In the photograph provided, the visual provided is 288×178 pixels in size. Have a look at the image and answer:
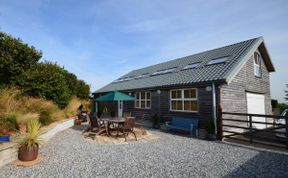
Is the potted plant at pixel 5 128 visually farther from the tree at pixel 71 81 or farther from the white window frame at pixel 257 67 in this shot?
the tree at pixel 71 81

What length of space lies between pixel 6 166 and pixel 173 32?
1148 centimetres

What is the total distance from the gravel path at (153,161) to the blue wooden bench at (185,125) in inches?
81.4

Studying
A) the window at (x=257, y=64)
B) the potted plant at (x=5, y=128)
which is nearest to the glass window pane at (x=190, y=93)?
the window at (x=257, y=64)

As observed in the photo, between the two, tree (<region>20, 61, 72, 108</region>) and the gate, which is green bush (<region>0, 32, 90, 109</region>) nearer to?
tree (<region>20, 61, 72, 108</region>)

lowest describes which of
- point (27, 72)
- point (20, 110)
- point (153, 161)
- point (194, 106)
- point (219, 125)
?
point (153, 161)

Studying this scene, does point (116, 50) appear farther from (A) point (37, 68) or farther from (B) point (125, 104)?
(A) point (37, 68)

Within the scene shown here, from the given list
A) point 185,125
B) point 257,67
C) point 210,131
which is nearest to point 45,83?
point 185,125

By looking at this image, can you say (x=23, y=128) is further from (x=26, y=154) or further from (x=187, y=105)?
(x=187, y=105)

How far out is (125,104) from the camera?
55.3ft

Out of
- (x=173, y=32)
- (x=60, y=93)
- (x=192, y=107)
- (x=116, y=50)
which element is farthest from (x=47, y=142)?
(x=116, y=50)

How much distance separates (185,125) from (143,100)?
535 cm

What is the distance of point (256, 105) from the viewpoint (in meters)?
12.3

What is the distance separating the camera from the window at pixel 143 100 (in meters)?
14.2

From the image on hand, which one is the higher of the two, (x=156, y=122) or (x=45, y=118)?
(x=45, y=118)
